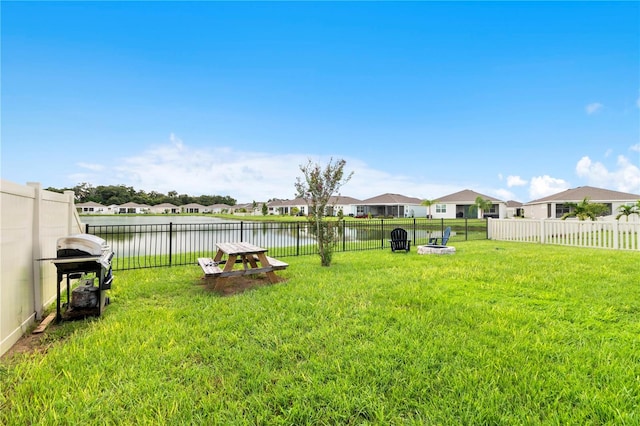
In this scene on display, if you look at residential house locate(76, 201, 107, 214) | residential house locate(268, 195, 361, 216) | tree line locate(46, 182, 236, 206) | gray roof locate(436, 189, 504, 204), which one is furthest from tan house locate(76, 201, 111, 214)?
gray roof locate(436, 189, 504, 204)

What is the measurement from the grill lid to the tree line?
78.2m

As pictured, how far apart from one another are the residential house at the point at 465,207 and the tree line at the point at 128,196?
69007mm

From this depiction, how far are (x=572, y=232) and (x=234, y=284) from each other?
44.6 feet

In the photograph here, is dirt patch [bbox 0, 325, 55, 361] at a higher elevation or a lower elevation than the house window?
lower

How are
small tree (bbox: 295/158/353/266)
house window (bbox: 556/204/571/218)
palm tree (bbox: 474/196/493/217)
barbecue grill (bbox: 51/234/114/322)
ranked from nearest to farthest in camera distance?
barbecue grill (bbox: 51/234/114/322) < small tree (bbox: 295/158/353/266) < house window (bbox: 556/204/571/218) < palm tree (bbox: 474/196/493/217)

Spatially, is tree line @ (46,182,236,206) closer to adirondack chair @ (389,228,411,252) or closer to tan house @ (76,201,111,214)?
tan house @ (76,201,111,214)

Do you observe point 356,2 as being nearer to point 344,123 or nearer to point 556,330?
point 344,123

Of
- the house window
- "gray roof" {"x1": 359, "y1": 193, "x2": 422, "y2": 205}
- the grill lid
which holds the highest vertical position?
"gray roof" {"x1": 359, "y1": 193, "x2": 422, "y2": 205}

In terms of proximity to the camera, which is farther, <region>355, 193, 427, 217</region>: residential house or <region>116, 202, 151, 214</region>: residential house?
<region>116, 202, 151, 214</region>: residential house

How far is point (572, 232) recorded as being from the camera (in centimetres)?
1155

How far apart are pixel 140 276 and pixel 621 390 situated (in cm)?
762

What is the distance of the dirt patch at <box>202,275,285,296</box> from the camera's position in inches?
200

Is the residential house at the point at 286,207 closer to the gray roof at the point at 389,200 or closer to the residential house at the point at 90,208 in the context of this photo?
the gray roof at the point at 389,200

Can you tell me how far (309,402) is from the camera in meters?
2.04
